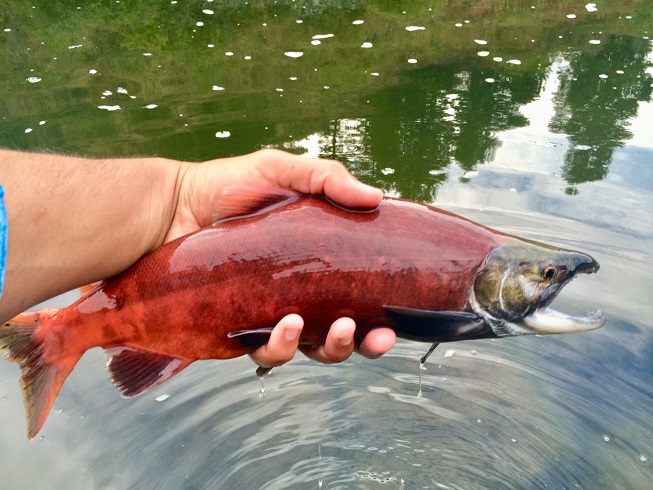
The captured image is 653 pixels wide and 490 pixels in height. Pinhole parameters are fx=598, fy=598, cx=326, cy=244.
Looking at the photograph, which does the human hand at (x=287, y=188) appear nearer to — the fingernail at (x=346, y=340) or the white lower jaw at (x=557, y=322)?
the fingernail at (x=346, y=340)

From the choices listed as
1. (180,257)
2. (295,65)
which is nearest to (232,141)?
(295,65)

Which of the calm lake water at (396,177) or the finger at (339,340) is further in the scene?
the calm lake water at (396,177)

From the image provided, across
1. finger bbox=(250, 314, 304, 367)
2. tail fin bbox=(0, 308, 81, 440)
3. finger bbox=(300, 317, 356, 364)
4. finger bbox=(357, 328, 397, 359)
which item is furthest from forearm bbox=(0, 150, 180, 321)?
finger bbox=(357, 328, 397, 359)

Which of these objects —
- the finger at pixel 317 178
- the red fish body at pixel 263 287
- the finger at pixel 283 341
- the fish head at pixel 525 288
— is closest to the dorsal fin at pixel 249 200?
the red fish body at pixel 263 287

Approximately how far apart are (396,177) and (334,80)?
3153 mm

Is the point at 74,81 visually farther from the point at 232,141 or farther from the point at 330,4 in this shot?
the point at 330,4

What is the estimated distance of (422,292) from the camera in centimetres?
213

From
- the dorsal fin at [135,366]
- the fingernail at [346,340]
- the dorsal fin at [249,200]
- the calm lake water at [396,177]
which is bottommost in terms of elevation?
the calm lake water at [396,177]

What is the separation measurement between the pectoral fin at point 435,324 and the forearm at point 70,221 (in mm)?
1106

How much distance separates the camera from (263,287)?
212cm

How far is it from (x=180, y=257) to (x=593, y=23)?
10.6 metres

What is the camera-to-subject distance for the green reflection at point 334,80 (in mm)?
6371

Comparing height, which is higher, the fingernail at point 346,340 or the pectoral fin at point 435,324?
the pectoral fin at point 435,324

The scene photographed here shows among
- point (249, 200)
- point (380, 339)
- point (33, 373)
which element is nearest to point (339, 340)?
point (380, 339)
